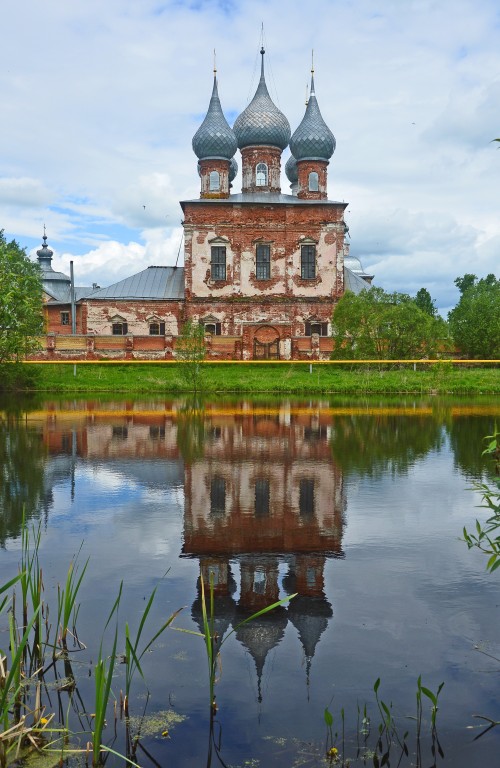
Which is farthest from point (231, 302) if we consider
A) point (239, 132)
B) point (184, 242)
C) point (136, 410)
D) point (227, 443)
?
point (227, 443)

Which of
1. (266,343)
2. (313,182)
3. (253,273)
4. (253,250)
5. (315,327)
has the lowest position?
(266,343)

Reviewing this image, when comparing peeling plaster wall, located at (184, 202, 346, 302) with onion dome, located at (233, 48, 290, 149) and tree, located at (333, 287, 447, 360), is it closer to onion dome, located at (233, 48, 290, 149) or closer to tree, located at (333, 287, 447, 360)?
onion dome, located at (233, 48, 290, 149)

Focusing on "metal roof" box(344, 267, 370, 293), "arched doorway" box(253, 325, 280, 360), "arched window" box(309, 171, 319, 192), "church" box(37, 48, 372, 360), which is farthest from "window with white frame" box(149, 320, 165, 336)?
"arched window" box(309, 171, 319, 192)

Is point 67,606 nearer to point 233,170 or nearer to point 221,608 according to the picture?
point 221,608

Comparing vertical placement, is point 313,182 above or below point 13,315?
above

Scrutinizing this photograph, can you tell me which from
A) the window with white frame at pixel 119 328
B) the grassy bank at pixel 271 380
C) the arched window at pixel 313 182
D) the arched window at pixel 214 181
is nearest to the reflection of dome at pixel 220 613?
the grassy bank at pixel 271 380

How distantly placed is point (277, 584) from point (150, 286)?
133 feet

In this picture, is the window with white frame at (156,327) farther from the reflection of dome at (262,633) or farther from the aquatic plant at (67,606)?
the reflection of dome at (262,633)

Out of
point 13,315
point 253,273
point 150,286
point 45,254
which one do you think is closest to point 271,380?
point 13,315

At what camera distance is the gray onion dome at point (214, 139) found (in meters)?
46.3

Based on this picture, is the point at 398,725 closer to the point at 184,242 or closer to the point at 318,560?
the point at 318,560

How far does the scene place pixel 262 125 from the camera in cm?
4616

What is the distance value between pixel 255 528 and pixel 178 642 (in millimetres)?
3168

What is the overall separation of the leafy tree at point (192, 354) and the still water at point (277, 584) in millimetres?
14808
